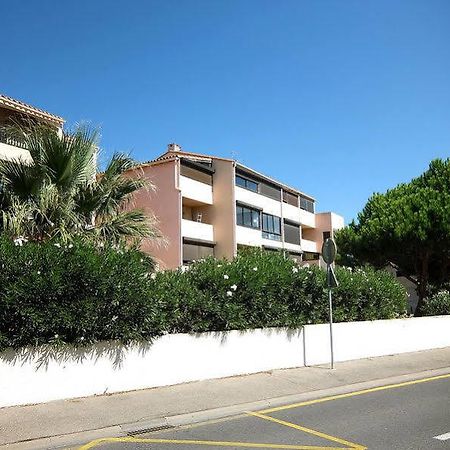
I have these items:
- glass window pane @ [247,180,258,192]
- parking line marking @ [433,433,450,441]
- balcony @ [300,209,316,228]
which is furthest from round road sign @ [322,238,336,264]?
balcony @ [300,209,316,228]

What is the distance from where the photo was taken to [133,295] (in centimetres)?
909

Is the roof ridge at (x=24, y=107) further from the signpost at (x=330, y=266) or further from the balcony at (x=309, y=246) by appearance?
the balcony at (x=309, y=246)

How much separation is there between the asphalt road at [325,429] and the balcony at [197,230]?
23.4 meters

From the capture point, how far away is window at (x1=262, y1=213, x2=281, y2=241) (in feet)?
132

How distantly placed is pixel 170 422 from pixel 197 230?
84.9ft

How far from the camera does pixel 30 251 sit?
8367 mm

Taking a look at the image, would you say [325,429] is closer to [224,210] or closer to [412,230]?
[412,230]

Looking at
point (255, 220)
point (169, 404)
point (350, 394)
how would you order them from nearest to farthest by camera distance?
point (169, 404) → point (350, 394) → point (255, 220)

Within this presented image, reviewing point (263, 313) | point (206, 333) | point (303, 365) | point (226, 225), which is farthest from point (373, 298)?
point (226, 225)

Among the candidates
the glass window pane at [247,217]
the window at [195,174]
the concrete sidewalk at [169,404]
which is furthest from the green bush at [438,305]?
the glass window pane at [247,217]

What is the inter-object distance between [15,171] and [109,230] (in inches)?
96.9

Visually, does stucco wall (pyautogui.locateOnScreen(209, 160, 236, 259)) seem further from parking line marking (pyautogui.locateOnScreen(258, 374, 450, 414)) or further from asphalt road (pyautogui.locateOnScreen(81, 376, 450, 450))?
asphalt road (pyautogui.locateOnScreen(81, 376, 450, 450))

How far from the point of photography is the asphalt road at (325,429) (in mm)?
6105

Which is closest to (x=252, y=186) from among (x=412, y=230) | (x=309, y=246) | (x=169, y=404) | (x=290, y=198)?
(x=290, y=198)
